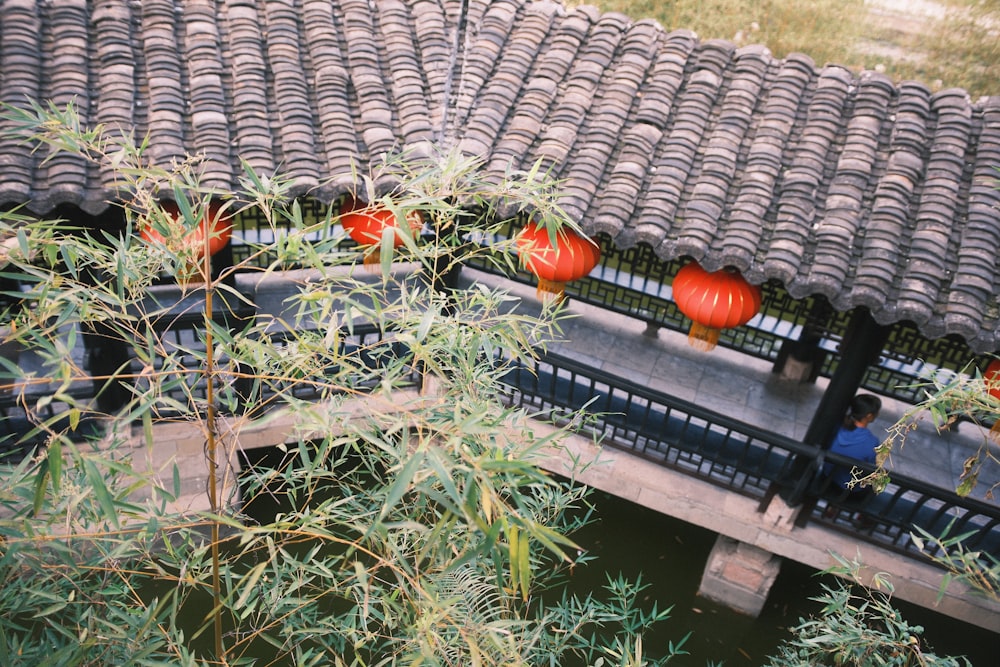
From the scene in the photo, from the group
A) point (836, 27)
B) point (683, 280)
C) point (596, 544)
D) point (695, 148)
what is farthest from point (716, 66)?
point (836, 27)

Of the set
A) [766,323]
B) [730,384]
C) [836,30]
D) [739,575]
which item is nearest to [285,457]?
[739,575]

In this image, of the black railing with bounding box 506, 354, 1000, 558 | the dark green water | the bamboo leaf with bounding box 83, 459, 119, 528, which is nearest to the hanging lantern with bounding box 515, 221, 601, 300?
the black railing with bounding box 506, 354, 1000, 558

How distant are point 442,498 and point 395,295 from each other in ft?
17.2

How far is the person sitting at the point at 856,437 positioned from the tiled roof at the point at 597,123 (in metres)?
1.26

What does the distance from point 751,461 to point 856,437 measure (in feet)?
2.71

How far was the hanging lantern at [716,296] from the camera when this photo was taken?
4.62 metres

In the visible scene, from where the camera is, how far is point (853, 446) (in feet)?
16.6

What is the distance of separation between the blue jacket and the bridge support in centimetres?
90

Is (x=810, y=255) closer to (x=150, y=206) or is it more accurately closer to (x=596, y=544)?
(x=596, y=544)

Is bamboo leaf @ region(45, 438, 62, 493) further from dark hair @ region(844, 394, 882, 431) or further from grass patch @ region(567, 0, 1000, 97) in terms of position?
grass patch @ region(567, 0, 1000, 97)

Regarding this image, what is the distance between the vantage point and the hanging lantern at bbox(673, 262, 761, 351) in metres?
4.62

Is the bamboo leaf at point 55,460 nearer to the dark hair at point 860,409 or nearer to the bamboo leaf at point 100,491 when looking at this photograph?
the bamboo leaf at point 100,491

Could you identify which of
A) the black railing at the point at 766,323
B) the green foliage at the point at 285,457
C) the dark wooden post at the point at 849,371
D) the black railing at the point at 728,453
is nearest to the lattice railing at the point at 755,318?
the black railing at the point at 766,323

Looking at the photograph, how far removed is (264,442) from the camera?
224 inches
